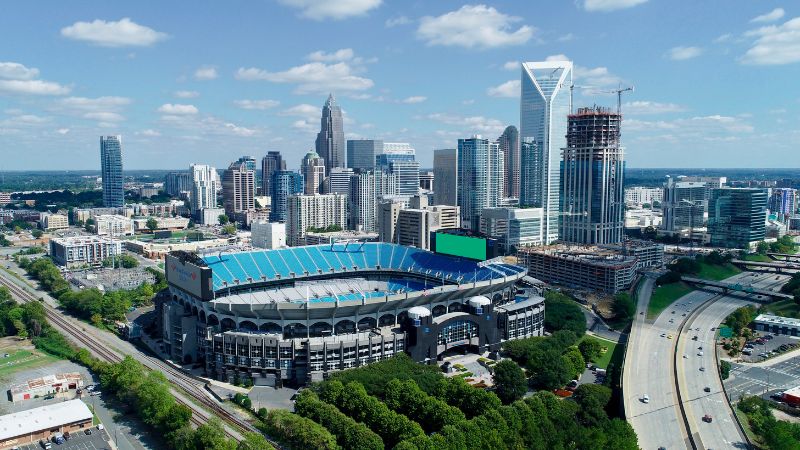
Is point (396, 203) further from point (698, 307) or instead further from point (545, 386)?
point (545, 386)

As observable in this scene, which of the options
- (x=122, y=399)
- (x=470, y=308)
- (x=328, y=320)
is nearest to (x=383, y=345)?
(x=328, y=320)

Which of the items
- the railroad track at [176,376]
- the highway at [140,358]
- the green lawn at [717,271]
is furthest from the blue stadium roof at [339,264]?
the green lawn at [717,271]

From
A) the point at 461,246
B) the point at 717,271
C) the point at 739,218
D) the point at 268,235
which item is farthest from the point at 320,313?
the point at 739,218

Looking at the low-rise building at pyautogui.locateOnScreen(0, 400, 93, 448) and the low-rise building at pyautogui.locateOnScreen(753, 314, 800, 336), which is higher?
the low-rise building at pyautogui.locateOnScreen(753, 314, 800, 336)

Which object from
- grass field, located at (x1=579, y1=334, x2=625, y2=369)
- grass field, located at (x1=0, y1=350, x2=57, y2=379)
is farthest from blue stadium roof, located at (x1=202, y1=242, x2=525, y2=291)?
grass field, located at (x1=0, y1=350, x2=57, y2=379)

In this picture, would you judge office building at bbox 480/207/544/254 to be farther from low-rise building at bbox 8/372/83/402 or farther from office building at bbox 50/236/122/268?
low-rise building at bbox 8/372/83/402
